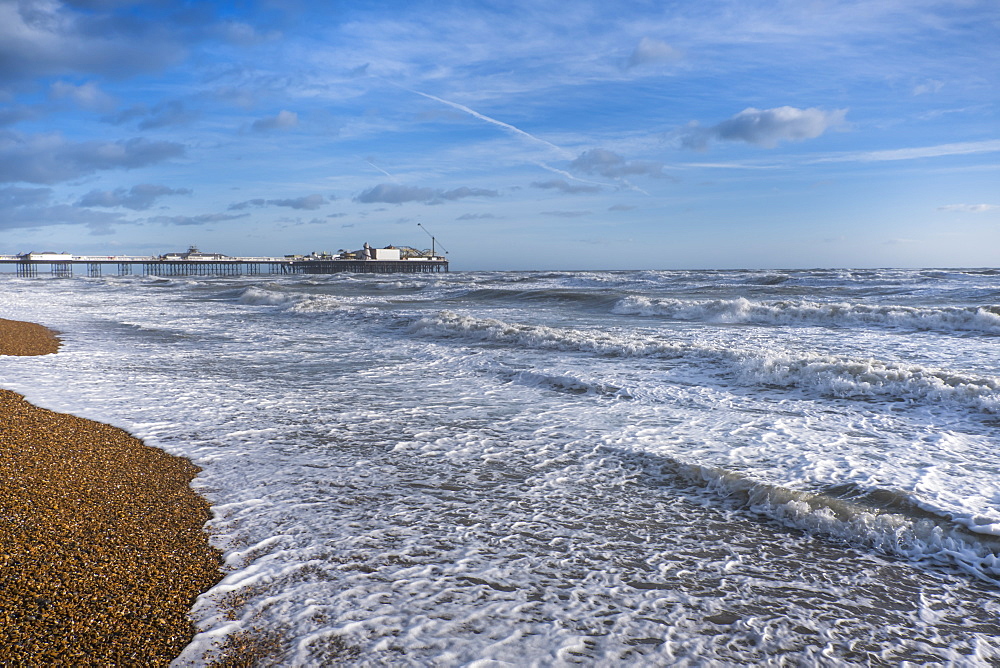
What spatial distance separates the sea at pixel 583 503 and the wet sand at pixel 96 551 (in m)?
0.17

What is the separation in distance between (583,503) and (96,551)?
A: 2.81 m

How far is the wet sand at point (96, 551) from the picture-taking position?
8.15 feet

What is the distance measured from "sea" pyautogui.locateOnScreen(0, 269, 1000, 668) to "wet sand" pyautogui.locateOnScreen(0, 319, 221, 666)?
6.5 inches

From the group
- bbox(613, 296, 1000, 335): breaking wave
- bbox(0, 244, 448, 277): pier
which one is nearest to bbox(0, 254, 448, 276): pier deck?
bbox(0, 244, 448, 277): pier

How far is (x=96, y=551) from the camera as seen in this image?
10.6ft

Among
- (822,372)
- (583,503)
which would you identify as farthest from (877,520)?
(822,372)

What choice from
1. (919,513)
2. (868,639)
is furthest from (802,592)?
(919,513)

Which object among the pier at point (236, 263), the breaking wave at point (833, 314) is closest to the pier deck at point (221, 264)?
the pier at point (236, 263)

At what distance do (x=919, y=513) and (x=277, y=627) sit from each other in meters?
3.83

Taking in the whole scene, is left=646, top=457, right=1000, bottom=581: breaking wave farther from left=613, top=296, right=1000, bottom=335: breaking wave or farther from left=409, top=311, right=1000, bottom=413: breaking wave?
left=613, top=296, right=1000, bottom=335: breaking wave

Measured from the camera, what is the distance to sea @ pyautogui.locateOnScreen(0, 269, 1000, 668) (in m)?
2.69

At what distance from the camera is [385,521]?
386 cm

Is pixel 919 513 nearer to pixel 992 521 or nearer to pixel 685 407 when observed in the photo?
pixel 992 521

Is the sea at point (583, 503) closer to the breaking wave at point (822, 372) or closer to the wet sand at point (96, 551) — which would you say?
the breaking wave at point (822, 372)
